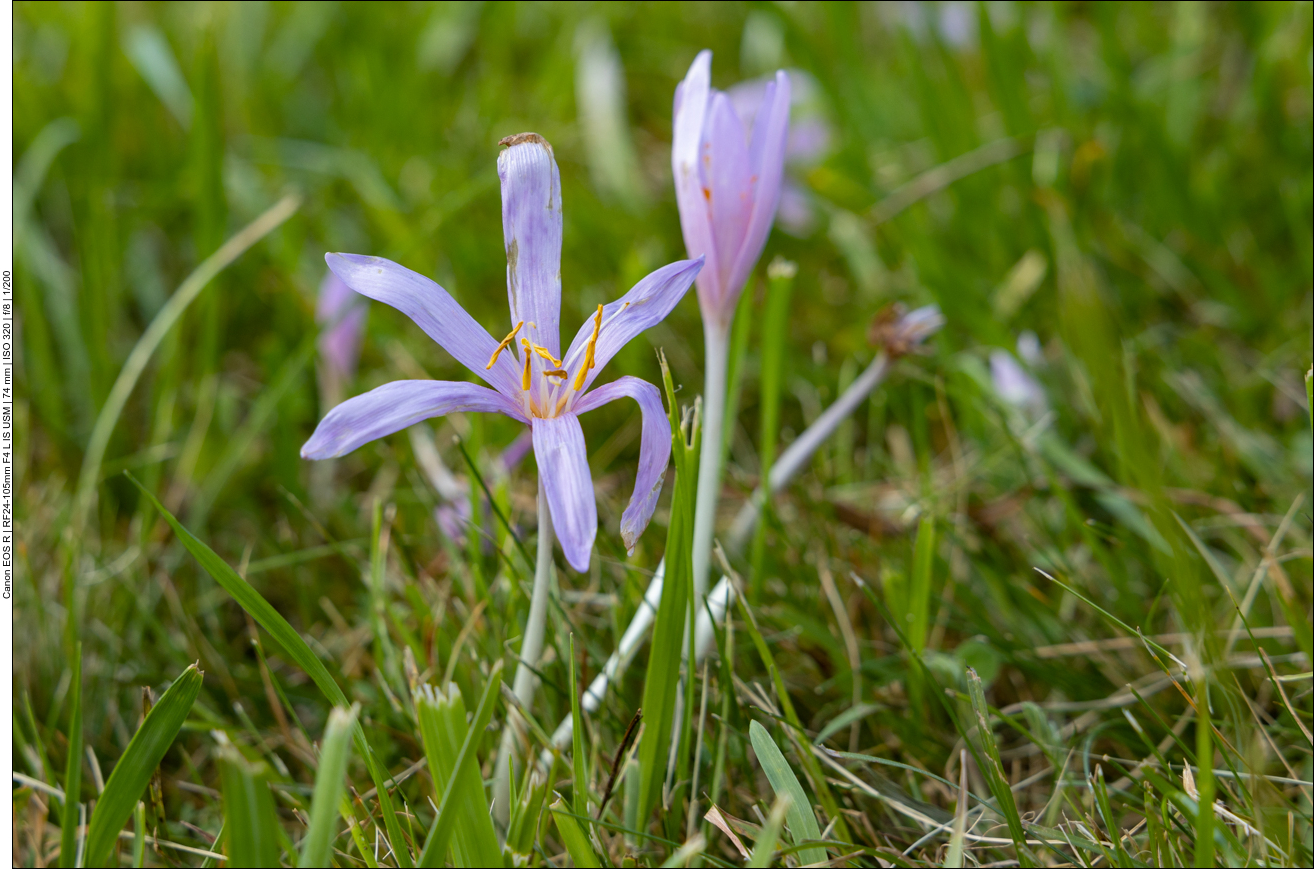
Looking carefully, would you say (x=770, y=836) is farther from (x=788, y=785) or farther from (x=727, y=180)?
(x=727, y=180)

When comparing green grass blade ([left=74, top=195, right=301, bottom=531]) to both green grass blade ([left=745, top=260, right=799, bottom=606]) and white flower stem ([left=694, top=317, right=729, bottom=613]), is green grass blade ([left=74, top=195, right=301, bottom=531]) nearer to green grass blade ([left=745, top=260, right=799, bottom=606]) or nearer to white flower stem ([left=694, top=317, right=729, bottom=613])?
green grass blade ([left=745, top=260, right=799, bottom=606])

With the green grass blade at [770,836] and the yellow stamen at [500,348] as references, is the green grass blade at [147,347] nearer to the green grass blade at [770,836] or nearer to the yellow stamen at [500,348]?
the yellow stamen at [500,348]

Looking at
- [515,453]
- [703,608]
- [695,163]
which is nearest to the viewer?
[695,163]

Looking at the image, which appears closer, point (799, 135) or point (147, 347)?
point (147, 347)

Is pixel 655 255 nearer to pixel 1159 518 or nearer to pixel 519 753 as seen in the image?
pixel 519 753

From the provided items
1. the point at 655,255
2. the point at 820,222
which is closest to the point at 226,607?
the point at 655,255

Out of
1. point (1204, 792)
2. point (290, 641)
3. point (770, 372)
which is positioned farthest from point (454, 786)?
point (770, 372)
